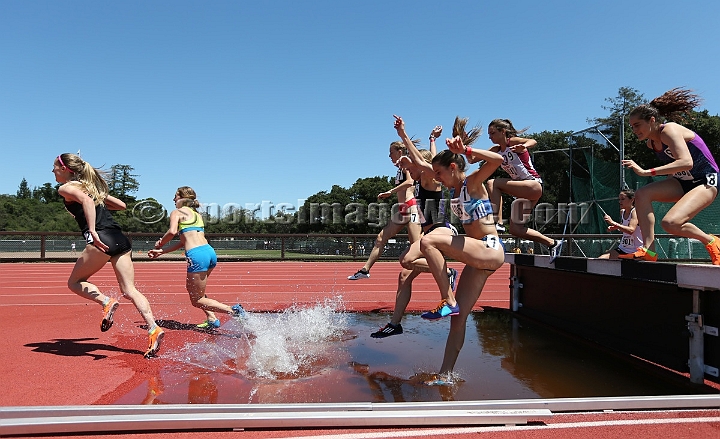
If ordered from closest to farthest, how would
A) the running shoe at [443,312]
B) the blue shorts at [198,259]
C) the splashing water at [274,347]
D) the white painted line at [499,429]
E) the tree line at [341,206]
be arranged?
the white painted line at [499,429], the running shoe at [443,312], the splashing water at [274,347], the blue shorts at [198,259], the tree line at [341,206]

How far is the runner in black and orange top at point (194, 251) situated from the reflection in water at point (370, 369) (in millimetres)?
347

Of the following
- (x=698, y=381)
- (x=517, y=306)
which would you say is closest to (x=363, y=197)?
(x=517, y=306)

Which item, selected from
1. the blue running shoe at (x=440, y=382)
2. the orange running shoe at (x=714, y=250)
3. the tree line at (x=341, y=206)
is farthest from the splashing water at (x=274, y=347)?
the tree line at (x=341, y=206)

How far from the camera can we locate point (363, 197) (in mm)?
60375

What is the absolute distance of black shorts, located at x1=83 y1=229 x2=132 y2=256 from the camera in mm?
5016

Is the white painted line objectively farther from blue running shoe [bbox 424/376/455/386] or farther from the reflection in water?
blue running shoe [bbox 424/376/455/386]

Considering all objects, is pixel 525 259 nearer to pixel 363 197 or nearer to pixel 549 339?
pixel 549 339

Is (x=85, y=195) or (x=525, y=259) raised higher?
(x=85, y=195)

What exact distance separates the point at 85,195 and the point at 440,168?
11.3 ft

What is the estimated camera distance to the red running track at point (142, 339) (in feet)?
9.85

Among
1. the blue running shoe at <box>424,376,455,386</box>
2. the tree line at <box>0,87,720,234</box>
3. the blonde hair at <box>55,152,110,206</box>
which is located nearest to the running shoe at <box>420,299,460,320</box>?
the blue running shoe at <box>424,376,455,386</box>

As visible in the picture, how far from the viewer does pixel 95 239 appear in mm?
4902

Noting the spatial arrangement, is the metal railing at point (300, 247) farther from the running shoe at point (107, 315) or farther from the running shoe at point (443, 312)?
the running shoe at point (107, 315)

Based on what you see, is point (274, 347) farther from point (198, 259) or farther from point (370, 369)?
point (198, 259)
